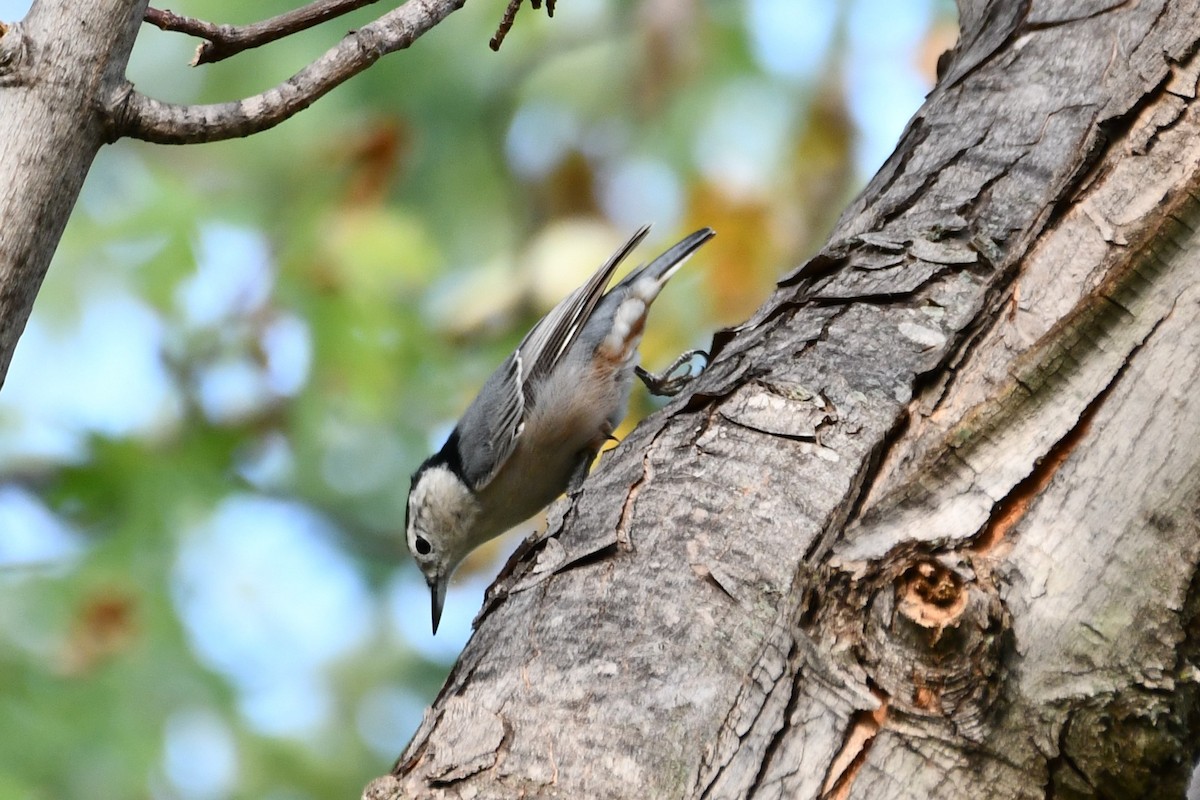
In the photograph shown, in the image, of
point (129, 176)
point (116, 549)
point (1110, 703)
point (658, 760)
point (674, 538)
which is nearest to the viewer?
point (1110, 703)

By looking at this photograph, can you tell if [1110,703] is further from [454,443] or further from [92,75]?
[454,443]

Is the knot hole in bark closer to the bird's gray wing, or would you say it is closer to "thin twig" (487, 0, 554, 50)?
"thin twig" (487, 0, 554, 50)

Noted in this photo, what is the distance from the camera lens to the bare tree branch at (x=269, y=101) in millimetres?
1293

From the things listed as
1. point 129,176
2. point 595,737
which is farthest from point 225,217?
point 595,737

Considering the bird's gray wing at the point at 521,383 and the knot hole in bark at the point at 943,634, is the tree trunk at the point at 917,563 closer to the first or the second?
the knot hole in bark at the point at 943,634

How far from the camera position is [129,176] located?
401cm

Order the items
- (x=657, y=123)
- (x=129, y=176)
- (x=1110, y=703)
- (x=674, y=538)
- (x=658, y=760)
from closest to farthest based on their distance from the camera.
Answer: (x=1110, y=703)
(x=658, y=760)
(x=674, y=538)
(x=129, y=176)
(x=657, y=123)

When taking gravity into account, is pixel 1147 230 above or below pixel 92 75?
below

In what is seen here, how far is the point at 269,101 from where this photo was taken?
1.43 metres

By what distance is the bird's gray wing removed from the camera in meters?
3.62

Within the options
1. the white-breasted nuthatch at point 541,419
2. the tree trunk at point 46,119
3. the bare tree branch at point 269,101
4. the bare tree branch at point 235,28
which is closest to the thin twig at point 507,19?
the bare tree branch at point 269,101

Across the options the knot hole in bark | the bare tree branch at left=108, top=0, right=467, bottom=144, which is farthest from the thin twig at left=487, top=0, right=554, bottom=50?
the knot hole in bark

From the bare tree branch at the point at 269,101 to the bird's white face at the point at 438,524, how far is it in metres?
2.31

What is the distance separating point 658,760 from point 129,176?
3.50 m
